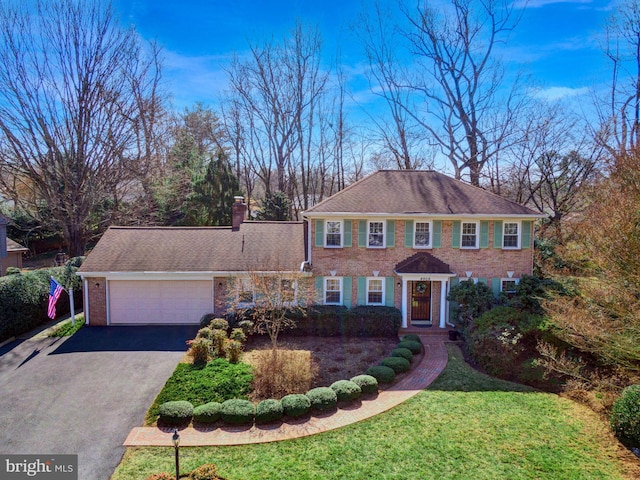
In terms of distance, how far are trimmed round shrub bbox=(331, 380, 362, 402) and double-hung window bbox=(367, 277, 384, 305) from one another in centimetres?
670

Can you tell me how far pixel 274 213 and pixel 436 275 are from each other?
16437mm

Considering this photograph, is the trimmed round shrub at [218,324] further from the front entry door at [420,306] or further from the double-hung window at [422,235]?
the double-hung window at [422,235]

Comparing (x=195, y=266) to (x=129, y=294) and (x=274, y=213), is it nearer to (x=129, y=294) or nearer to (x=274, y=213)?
(x=129, y=294)

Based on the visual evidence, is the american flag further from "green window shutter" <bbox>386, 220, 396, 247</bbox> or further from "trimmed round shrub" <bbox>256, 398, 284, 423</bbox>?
"green window shutter" <bbox>386, 220, 396, 247</bbox>

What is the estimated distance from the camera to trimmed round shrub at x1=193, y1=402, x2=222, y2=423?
8.98 meters

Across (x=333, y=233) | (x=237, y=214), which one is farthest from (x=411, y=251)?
(x=237, y=214)

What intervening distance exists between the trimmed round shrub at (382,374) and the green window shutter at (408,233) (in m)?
6.68

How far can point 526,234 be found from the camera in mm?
16422

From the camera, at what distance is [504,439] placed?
8133 millimetres

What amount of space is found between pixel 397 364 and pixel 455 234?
7332 mm

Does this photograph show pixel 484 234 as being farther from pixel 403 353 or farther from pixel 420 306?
pixel 403 353

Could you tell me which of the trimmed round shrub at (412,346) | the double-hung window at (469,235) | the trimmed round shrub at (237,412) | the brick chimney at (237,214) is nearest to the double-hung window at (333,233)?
the trimmed round shrub at (412,346)

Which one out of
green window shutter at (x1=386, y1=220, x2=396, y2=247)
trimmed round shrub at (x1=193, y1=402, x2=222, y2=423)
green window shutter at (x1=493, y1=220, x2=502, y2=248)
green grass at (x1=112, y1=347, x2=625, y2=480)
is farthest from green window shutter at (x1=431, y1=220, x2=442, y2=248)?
trimmed round shrub at (x1=193, y1=402, x2=222, y2=423)

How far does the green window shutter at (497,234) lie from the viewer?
1633 centimetres
